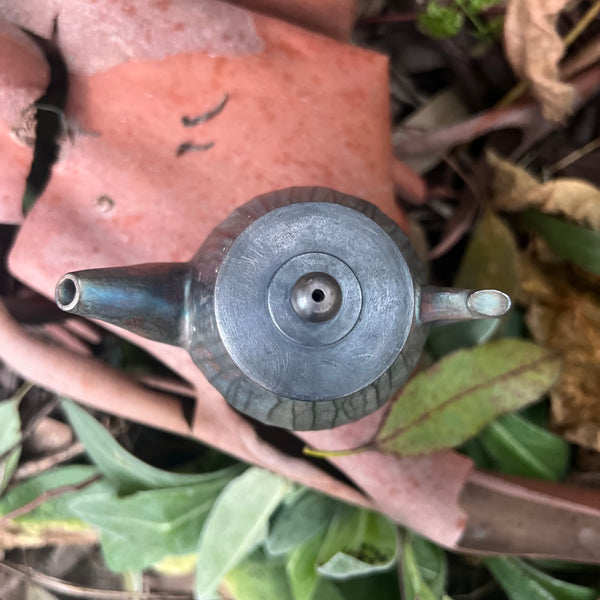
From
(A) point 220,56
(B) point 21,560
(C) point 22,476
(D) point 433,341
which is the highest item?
(A) point 220,56

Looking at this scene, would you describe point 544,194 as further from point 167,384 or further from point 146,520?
point 146,520

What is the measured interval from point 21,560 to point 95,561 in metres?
0.12

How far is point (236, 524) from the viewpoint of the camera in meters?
0.84

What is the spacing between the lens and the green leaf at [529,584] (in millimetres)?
818

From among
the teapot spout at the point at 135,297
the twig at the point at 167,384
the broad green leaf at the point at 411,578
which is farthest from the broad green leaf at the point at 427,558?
the teapot spout at the point at 135,297

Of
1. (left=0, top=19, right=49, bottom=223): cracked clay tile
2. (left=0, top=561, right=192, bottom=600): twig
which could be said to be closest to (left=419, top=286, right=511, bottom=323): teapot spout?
(left=0, top=19, right=49, bottom=223): cracked clay tile

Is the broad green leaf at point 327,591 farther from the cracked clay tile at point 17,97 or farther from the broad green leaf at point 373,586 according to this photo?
the cracked clay tile at point 17,97

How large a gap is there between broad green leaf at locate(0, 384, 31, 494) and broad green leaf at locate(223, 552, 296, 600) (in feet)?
1.20

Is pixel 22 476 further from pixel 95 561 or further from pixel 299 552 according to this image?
pixel 299 552

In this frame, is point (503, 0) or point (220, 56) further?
point (503, 0)

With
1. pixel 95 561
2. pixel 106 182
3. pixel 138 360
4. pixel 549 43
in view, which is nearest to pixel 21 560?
pixel 95 561

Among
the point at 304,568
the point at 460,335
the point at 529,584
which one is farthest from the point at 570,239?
the point at 304,568

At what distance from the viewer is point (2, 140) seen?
64cm

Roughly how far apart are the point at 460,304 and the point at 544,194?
414 millimetres
